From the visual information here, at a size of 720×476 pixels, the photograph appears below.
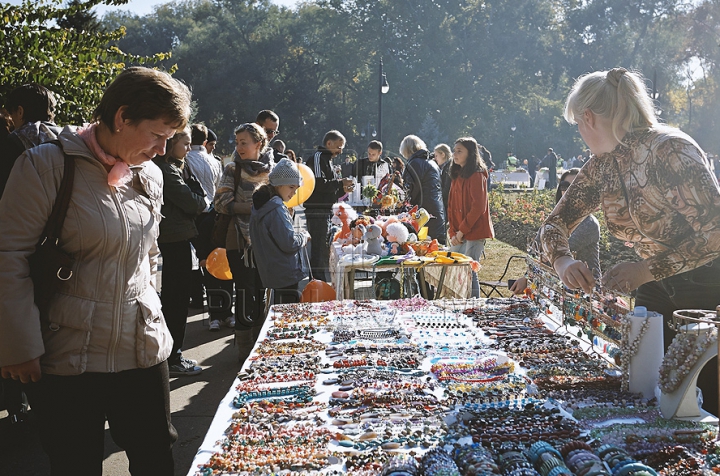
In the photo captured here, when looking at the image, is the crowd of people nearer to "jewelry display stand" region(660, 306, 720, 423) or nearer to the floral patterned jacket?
the floral patterned jacket

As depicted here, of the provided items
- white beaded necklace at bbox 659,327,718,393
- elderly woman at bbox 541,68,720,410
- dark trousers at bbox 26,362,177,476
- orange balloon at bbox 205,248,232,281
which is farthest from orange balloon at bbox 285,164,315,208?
white beaded necklace at bbox 659,327,718,393

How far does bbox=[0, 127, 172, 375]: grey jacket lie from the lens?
6.03ft

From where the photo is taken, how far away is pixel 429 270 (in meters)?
6.60

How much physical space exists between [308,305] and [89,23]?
60.2ft

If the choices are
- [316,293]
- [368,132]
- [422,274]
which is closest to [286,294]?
[316,293]

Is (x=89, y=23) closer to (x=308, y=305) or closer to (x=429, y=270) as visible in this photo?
(x=429, y=270)

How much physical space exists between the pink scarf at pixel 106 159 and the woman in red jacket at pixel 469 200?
4782 millimetres

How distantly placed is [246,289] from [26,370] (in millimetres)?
3191

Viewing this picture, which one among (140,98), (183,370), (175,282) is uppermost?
(140,98)

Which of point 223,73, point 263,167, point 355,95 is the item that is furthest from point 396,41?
point 263,167

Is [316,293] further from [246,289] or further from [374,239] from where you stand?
[374,239]

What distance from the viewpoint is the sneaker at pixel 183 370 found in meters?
4.79

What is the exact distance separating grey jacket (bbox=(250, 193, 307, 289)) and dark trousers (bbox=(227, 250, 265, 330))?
404 millimetres

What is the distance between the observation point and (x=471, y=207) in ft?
21.1
